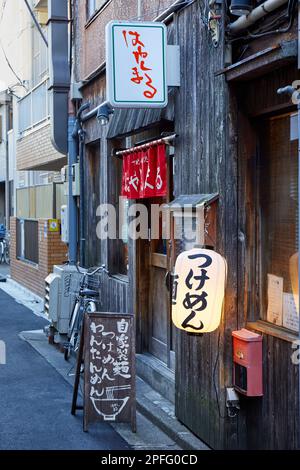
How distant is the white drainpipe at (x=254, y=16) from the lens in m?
5.56

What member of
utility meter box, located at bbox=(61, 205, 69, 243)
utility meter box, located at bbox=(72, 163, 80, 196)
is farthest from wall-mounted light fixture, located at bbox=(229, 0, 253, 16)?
utility meter box, located at bbox=(61, 205, 69, 243)

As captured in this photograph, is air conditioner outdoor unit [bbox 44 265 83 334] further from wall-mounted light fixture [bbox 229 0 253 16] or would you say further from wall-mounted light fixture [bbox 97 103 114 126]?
wall-mounted light fixture [bbox 229 0 253 16]

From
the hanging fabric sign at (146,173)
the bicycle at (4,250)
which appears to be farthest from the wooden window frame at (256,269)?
the bicycle at (4,250)

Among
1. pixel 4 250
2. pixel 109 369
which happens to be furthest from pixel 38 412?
pixel 4 250

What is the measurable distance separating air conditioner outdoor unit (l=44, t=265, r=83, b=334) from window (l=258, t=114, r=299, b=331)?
6.06m

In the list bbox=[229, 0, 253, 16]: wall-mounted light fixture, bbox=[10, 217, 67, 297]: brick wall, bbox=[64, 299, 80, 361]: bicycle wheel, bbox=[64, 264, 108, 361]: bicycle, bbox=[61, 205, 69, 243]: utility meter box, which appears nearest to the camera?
bbox=[229, 0, 253, 16]: wall-mounted light fixture

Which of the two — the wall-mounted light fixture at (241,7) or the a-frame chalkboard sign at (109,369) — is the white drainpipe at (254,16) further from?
the a-frame chalkboard sign at (109,369)

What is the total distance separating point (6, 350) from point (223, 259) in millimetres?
6799

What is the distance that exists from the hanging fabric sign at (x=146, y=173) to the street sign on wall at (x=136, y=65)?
0.97 metres

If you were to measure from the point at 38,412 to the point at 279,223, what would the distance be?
3.96 metres

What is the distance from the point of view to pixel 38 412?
8.38m

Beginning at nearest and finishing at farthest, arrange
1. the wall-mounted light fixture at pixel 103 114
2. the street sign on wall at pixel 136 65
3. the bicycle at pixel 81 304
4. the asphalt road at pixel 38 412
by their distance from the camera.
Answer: the asphalt road at pixel 38 412 < the street sign on wall at pixel 136 65 < the wall-mounted light fixture at pixel 103 114 < the bicycle at pixel 81 304

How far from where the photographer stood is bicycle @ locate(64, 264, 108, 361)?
35.1ft
